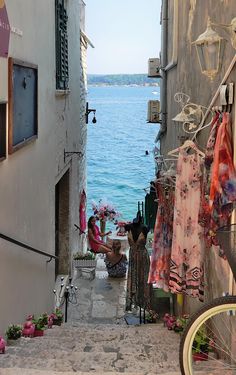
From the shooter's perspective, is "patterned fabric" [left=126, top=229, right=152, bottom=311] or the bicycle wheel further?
"patterned fabric" [left=126, top=229, right=152, bottom=311]

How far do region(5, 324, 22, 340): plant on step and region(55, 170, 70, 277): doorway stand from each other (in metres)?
5.59

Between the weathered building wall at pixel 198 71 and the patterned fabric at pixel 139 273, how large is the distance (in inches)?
66.9

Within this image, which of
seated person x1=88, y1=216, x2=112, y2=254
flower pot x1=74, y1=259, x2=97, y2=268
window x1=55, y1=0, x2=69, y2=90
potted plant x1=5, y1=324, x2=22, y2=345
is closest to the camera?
potted plant x1=5, y1=324, x2=22, y2=345

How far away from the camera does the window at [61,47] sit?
8617 mm

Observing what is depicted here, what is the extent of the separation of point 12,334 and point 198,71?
11.6ft

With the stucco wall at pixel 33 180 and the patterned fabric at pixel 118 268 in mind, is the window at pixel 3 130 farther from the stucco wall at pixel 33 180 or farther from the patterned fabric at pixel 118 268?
the patterned fabric at pixel 118 268

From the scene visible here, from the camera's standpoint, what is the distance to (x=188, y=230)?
560cm

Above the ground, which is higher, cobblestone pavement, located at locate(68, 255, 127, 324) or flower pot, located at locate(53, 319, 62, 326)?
flower pot, located at locate(53, 319, 62, 326)

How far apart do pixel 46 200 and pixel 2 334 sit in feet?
9.33

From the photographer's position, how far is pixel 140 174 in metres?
46.1

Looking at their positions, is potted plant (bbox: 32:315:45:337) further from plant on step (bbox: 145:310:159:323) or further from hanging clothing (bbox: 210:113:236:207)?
plant on step (bbox: 145:310:159:323)

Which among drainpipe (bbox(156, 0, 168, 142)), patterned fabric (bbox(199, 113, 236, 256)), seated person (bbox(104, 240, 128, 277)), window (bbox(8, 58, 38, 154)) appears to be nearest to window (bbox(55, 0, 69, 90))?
drainpipe (bbox(156, 0, 168, 142))

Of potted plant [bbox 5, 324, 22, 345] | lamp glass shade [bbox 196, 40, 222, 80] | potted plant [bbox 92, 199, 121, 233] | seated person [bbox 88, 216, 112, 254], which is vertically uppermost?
lamp glass shade [bbox 196, 40, 222, 80]

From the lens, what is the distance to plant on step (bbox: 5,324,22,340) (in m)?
5.25
